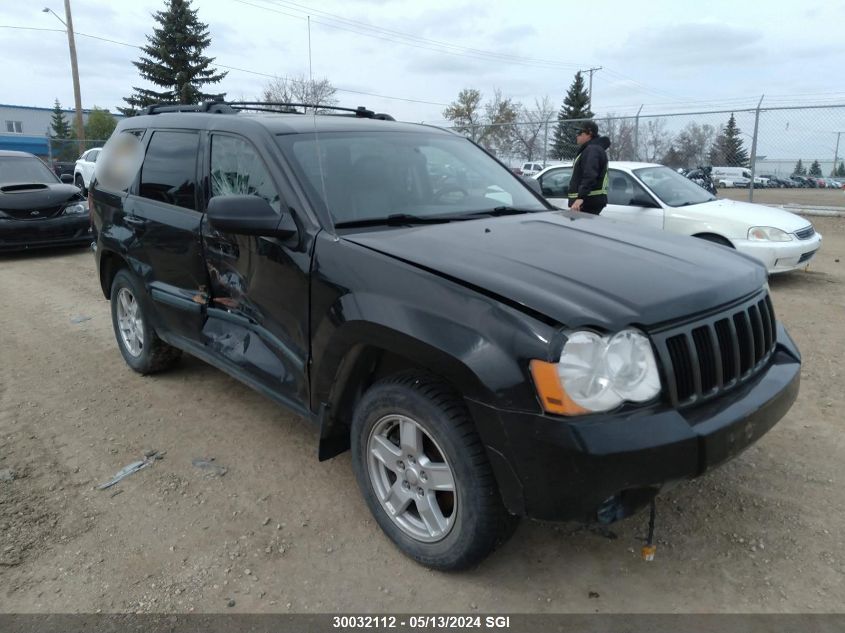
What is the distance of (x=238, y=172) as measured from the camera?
11.4 feet

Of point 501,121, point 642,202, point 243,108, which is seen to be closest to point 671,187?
point 642,202

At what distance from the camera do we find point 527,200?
3861 millimetres

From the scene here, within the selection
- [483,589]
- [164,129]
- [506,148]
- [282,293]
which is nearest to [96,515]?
[282,293]

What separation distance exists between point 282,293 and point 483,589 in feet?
5.19

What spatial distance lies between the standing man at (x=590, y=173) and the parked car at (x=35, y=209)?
7793mm

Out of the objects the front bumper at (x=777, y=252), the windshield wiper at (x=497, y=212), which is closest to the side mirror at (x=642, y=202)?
the front bumper at (x=777, y=252)

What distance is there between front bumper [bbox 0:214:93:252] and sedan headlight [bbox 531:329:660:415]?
911cm

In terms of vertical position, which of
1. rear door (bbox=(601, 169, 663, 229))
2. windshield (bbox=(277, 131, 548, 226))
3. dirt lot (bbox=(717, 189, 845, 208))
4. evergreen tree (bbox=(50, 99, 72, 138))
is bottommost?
dirt lot (bbox=(717, 189, 845, 208))

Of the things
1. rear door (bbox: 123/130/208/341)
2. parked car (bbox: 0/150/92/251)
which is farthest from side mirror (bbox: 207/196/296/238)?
parked car (bbox: 0/150/92/251)

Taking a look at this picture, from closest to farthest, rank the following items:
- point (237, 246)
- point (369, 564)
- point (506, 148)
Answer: point (369, 564), point (237, 246), point (506, 148)

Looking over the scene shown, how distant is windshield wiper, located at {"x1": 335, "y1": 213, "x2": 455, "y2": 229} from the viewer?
9.80 feet

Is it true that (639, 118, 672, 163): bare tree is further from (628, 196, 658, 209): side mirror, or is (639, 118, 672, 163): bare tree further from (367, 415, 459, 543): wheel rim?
(367, 415, 459, 543): wheel rim

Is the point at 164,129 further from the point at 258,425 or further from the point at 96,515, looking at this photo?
the point at 96,515

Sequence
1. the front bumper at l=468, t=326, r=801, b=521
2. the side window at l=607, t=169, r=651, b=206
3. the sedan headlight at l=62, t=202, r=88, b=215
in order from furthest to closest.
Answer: the sedan headlight at l=62, t=202, r=88, b=215
the side window at l=607, t=169, r=651, b=206
the front bumper at l=468, t=326, r=801, b=521
